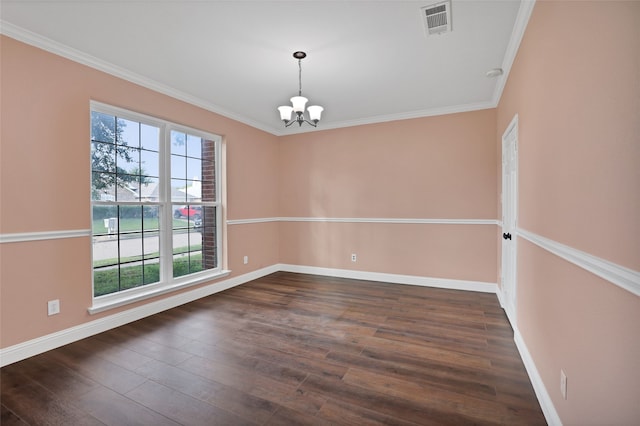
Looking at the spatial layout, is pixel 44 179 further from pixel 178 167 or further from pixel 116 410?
pixel 116 410

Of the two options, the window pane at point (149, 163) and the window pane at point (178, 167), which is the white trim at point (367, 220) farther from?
the window pane at point (149, 163)

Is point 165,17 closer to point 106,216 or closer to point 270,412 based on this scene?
point 106,216

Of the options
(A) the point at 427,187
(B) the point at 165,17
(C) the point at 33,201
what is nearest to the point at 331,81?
(B) the point at 165,17

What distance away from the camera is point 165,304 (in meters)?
3.59

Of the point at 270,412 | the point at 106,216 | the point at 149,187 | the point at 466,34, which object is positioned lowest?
the point at 270,412

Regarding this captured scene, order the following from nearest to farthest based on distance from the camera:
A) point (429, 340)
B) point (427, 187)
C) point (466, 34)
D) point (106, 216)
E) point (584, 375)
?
point (584, 375)
point (466, 34)
point (429, 340)
point (106, 216)
point (427, 187)

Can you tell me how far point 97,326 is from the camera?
2902 millimetres

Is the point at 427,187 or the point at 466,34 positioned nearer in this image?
the point at 466,34

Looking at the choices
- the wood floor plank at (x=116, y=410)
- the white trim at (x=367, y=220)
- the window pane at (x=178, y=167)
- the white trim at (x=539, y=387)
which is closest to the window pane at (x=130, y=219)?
the window pane at (x=178, y=167)

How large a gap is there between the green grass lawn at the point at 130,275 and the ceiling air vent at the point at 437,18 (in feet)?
12.5

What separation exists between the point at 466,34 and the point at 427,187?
7.75ft

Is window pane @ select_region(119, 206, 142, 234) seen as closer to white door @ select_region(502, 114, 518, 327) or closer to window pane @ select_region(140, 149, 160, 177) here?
window pane @ select_region(140, 149, 160, 177)

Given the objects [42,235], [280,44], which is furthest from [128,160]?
[280,44]

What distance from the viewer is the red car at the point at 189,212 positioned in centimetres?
389
